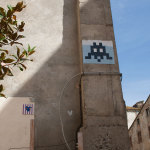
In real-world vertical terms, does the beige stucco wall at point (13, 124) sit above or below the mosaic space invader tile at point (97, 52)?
below

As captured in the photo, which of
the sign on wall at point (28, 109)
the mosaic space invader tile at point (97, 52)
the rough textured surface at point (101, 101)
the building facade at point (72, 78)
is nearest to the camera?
the rough textured surface at point (101, 101)

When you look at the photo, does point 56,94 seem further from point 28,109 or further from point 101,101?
point 101,101

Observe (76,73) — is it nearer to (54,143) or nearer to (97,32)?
(97,32)

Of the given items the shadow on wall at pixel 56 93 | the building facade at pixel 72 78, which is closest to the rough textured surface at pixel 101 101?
the building facade at pixel 72 78

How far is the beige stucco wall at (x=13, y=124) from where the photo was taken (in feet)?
11.1

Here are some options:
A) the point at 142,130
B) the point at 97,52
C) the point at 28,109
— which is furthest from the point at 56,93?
the point at 142,130

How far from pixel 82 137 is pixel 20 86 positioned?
1.50 metres

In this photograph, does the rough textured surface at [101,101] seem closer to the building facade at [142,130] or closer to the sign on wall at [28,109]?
the sign on wall at [28,109]

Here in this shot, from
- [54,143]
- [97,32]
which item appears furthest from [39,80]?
[97,32]

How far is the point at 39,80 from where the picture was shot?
3986 millimetres

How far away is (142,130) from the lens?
701 inches

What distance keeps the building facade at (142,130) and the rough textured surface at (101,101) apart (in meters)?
12.9

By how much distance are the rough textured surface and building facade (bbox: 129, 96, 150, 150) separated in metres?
12.9

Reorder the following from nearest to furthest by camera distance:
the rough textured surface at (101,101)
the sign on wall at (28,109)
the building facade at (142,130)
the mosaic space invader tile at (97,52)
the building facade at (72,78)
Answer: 1. the rough textured surface at (101,101)
2. the building facade at (72,78)
3. the sign on wall at (28,109)
4. the mosaic space invader tile at (97,52)
5. the building facade at (142,130)
